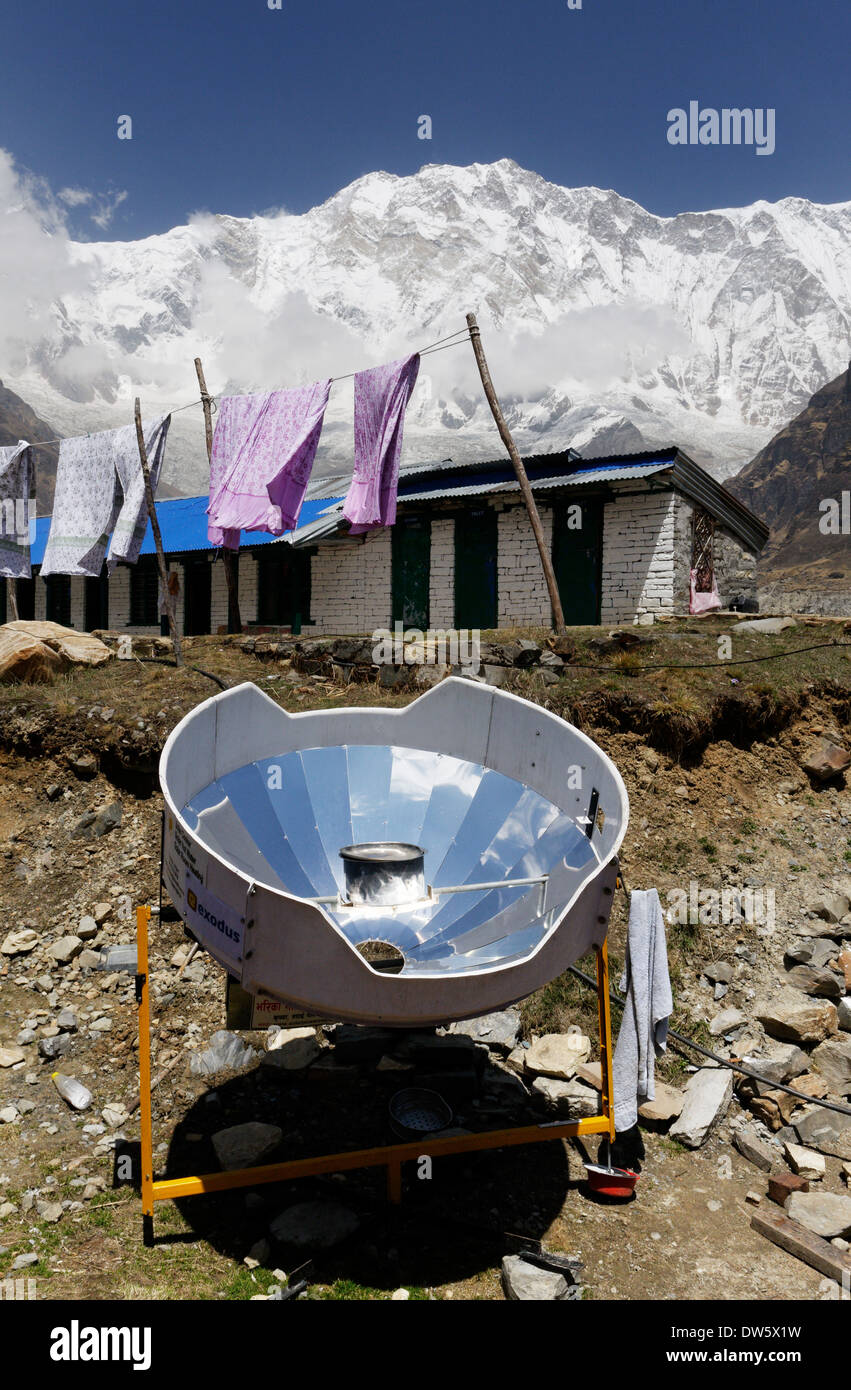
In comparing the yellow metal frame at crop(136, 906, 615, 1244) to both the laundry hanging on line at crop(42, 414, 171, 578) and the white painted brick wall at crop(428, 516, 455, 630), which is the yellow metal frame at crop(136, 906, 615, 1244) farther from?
the white painted brick wall at crop(428, 516, 455, 630)

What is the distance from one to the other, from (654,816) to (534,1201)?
4403 mm

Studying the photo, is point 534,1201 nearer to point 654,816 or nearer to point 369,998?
point 369,998

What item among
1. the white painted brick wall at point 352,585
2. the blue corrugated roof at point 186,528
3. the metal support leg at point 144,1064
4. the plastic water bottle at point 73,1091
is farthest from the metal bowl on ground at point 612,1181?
the blue corrugated roof at point 186,528

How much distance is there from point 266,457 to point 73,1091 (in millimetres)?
10010

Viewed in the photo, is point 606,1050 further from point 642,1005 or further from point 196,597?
point 196,597

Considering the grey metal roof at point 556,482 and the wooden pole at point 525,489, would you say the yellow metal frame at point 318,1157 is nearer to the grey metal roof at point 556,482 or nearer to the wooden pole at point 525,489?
the wooden pole at point 525,489

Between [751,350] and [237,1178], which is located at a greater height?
[751,350]

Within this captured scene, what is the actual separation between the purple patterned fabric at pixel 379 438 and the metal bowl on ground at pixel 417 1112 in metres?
8.97

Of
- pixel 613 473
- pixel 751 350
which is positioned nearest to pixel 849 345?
pixel 751 350

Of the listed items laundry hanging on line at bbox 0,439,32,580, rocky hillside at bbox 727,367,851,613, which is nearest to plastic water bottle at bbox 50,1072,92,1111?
laundry hanging on line at bbox 0,439,32,580

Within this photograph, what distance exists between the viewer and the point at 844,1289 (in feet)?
13.3

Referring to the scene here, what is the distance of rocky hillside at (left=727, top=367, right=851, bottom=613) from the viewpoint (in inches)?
2394

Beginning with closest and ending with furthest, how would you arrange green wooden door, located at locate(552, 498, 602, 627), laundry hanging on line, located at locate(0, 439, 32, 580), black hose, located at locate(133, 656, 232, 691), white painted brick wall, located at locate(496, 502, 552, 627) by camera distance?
black hose, located at locate(133, 656, 232, 691), green wooden door, located at locate(552, 498, 602, 627), white painted brick wall, located at locate(496, 502, 552, 627), laundry hanging on line, located at locate(0, 439, 32, 580)

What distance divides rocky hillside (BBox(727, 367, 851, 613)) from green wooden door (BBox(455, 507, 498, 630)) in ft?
137
